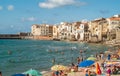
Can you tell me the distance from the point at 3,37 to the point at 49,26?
32.0 m

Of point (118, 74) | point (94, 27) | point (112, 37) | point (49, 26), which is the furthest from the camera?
point (49, 26)

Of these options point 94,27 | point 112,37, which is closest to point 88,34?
point 94,27

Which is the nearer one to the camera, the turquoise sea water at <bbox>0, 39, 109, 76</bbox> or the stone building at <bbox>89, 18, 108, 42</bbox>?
the turquoise sea water at <bbox>0, 39, 109, 76</bbox>

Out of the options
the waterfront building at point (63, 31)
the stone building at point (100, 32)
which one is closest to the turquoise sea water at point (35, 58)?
the stone building at point (100, 32)

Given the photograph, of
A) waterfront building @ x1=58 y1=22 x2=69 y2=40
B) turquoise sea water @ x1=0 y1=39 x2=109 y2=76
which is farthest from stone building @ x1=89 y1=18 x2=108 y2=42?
turquoise sea water @ x1=0 y1=39 x2=109 y2=76

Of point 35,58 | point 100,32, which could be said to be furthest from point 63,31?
point 35,58

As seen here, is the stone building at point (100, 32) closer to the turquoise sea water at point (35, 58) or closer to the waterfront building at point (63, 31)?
the waterfront building at point (63, 31)

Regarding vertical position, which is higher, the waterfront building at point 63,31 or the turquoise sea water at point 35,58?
the waterfront building at point 63,31

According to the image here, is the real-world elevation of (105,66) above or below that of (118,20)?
below

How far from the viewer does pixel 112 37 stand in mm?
101250

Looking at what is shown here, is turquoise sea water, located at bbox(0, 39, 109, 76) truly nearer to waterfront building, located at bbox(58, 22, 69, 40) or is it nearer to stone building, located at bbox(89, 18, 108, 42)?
stone building, located at bbox(89, 18, 108, 42)

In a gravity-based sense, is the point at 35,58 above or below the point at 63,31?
below

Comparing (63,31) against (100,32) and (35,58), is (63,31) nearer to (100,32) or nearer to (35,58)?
(100,32)

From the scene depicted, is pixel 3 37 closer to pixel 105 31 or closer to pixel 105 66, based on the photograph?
pixel 105 31
